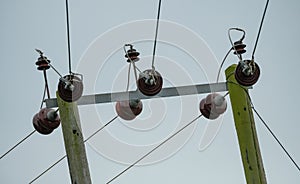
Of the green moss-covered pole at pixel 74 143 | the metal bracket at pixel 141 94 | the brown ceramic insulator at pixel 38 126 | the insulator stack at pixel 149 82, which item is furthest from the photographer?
the brown ceramic insulator at pixel 38 126

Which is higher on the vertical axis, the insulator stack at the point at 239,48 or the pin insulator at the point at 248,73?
the insulator stack at the point at 239,48

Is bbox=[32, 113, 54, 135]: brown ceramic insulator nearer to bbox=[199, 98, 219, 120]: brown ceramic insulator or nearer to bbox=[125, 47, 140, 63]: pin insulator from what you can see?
bbox=[125, 47, 140, 63]: pin insulator

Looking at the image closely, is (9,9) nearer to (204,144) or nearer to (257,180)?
(204,144)

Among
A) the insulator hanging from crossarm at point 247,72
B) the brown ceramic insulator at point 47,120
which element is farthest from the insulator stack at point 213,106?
the brown ceramic insulator at point 47,120

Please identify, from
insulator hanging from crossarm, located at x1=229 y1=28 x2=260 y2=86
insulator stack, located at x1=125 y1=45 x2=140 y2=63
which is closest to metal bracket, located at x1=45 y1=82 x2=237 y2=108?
insulator stack, located at x1=125 y1=45 x2=140 y2=63

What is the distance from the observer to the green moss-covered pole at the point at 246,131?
2836 millimetres

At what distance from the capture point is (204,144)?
10.8ft

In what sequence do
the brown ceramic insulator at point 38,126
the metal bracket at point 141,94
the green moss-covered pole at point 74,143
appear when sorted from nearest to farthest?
the green moss-covered pole at point 74,143
the metal bracket at point 141,94
the brown ceramic insulator at point 38,126

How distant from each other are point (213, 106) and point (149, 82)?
492 millimetres

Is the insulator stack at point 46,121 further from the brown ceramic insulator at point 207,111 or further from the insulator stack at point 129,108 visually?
the brown ceramic insulator at point 207,111

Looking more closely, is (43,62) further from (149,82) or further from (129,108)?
(149,82)

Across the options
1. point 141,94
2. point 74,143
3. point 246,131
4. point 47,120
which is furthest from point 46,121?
point 246,131

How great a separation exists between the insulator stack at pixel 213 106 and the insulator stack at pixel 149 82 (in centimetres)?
42

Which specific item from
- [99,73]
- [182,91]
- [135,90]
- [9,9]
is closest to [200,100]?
[182,91]
